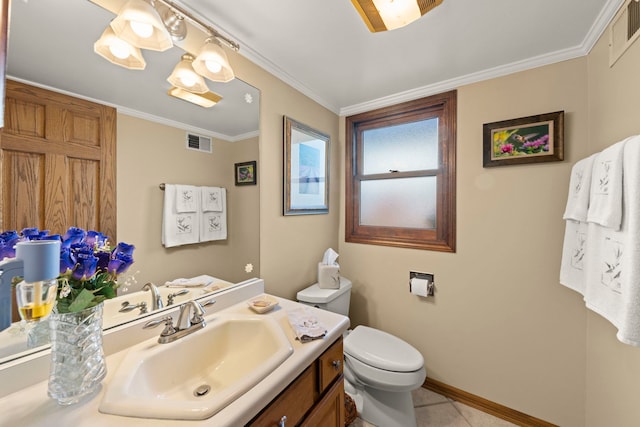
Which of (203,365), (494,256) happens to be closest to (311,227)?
(203,365)

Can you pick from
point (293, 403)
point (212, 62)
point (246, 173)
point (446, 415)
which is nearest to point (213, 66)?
point (212, 62)

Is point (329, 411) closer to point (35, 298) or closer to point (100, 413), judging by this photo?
point (100, 413)

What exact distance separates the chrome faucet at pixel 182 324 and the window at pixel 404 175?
4.74 feet

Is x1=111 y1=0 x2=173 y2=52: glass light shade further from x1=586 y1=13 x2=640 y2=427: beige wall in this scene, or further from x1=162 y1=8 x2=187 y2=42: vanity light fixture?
x1=586 y1=13 x2=640 y2=427: beige wall

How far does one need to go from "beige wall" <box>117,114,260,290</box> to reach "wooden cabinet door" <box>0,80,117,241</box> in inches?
1.9

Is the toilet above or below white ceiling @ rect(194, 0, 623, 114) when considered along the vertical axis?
below

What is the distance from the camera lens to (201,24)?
1.06m

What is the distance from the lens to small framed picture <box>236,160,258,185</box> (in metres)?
1.33

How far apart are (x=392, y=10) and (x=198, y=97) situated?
0.96 meters

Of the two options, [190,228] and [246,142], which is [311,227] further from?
[190,228]

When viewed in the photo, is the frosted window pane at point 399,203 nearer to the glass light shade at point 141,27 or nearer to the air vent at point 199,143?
the air vent at point 199,143

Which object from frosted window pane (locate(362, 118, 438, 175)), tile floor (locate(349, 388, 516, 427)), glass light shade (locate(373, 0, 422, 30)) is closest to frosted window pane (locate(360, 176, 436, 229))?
frosted window pane (locate(362, 118, 438, 175))

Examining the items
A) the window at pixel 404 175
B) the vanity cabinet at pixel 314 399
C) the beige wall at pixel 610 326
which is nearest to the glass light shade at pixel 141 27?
the vanity cabinet at pixel 314 399

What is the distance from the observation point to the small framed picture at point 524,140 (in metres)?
1.41
